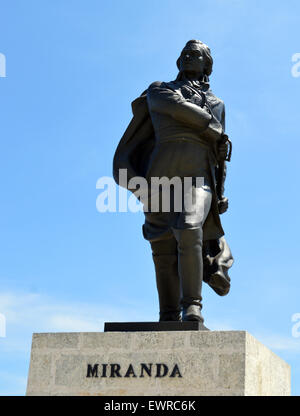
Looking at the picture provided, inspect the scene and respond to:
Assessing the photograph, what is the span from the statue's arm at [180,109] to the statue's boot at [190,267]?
45.3 inches

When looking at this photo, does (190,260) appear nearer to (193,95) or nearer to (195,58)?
(193,95)

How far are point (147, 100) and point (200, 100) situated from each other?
0.60 metres

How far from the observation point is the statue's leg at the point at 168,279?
336 inches

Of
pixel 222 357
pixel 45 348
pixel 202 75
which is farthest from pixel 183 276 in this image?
pixel 202 75

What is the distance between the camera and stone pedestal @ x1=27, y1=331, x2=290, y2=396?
24.0 ft

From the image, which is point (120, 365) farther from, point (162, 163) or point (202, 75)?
point (202, 75)

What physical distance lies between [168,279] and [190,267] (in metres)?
0.62

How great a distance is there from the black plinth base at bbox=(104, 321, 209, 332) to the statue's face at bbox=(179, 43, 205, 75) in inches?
114

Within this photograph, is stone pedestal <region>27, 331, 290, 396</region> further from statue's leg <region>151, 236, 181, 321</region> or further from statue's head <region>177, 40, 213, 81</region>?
statue's head <region>177, 40, 213, 81</region>

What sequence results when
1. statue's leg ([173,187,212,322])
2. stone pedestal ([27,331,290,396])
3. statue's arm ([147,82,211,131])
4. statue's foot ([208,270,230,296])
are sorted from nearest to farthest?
stone pedestal ([27,331,290,396]) → statue's leg ([173,187,212,322]) → statue's arm ([147,82,211,131]) → statue's foot ([208,270,230,296])

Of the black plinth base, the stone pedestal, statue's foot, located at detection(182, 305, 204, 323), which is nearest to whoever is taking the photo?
the stone pedestal

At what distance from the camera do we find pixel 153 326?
25.9 ft

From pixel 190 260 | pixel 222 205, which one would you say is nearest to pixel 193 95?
pixel 222 205

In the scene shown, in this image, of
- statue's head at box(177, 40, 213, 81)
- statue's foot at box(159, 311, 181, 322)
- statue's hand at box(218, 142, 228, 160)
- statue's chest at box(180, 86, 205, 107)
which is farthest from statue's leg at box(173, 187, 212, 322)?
statue's head at box(177, 40, 213, 81)
